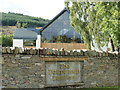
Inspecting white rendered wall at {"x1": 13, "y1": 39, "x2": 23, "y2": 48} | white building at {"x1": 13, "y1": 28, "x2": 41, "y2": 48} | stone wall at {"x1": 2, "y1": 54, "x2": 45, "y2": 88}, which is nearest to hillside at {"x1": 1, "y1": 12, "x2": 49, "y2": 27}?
white building at {"x1": 13, "y1": 28, "x2": 41, "y2": 48}

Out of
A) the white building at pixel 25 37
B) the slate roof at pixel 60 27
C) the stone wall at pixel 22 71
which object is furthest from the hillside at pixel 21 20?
the stone wall at pixel 22 71

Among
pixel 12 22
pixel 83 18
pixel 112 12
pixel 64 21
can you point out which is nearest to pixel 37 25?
pixel 12 22

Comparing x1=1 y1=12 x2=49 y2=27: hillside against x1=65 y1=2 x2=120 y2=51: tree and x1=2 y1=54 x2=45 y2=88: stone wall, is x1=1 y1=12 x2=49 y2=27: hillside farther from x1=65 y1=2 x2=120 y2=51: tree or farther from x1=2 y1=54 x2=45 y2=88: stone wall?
x1=2 y1=54 x2=45 y2=88: stone wall

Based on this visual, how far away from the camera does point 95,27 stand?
12.7 m

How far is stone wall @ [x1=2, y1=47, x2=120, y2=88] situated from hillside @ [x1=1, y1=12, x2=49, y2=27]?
85.7 ft

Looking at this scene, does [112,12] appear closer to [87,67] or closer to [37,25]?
[87,67]

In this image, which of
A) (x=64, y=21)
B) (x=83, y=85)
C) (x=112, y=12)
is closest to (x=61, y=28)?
(x=64, y=21)

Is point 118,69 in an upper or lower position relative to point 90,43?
lower

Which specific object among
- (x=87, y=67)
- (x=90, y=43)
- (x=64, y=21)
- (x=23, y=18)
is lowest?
(x=87, y=67)

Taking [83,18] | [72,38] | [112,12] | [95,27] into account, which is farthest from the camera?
[72,38]

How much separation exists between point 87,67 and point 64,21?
1544 cm

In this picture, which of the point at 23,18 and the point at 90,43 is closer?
the point at 90,43

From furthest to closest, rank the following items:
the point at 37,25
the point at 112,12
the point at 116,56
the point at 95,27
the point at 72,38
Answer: the point at 37,25, the point at 72,38, the point at 95,27, the point at 112,12, the point at 116,56

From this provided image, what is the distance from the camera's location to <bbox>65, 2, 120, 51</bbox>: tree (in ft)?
29.1
